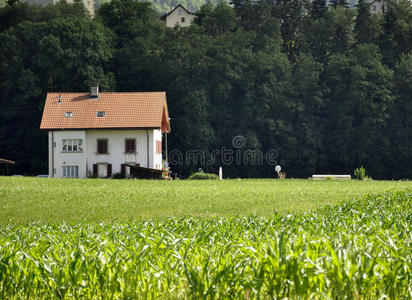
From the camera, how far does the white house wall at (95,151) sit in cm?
5256

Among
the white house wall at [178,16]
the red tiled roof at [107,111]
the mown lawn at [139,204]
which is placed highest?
the white house wall at [178,16]

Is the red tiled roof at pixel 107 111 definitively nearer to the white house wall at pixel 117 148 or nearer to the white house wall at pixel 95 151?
the white house wall at pixel 95 151

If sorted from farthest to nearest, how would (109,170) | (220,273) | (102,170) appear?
(102,170) < (109,170) < (220,273)

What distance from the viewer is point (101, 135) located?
176 feet

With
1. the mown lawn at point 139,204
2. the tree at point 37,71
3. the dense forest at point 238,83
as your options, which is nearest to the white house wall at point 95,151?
the tree at point 37,71

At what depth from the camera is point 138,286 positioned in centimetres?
514

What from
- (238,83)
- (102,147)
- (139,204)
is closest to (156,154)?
(102,147)

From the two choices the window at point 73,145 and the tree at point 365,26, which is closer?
the window at point 73,145

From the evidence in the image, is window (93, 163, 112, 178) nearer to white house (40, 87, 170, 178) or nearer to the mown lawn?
white house (40, 87, 170, 178)

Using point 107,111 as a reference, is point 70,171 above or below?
below

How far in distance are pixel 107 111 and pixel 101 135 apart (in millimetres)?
2122

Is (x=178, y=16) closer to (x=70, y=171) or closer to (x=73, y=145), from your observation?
(x=73, y=145)

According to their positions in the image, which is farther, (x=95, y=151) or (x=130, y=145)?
(x=95, y=151)

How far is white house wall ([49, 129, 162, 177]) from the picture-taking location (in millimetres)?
52562
